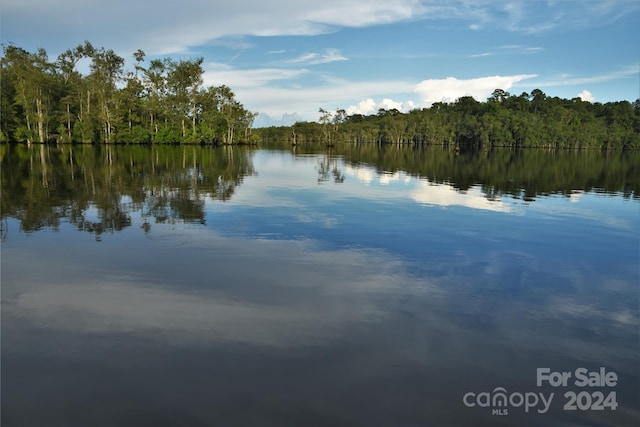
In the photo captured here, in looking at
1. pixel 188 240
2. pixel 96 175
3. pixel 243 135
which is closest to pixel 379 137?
pixel 243 135

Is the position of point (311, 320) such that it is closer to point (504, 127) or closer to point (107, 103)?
point (107, 103)

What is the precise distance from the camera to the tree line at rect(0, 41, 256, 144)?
75500mm

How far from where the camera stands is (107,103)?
8181 centimetres

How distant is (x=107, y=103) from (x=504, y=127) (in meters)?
128

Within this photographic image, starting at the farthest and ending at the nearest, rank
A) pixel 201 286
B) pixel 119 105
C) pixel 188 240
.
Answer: pixel 119 105
pixel 188 240
pixel 201 286

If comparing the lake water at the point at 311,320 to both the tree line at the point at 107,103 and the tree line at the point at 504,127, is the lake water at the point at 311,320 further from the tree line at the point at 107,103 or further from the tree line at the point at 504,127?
the tree line at the point at 504,127

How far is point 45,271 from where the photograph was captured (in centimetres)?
882

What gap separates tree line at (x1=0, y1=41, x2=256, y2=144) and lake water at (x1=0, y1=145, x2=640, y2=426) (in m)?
76.0

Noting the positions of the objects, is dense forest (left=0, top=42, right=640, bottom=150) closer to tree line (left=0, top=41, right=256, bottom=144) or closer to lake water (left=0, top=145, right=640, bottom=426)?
tree line (left=0, top=41, right=256, bottom=144)

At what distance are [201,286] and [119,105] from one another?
8971cm

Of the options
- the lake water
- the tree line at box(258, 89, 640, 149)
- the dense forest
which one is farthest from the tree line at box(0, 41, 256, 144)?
the lake water

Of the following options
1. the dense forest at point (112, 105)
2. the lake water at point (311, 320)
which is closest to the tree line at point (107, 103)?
the dense forest at point (112, 105)

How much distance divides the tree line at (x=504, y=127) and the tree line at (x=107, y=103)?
47.0 meters

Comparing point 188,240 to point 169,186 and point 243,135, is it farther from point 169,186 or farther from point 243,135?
point 243,135
